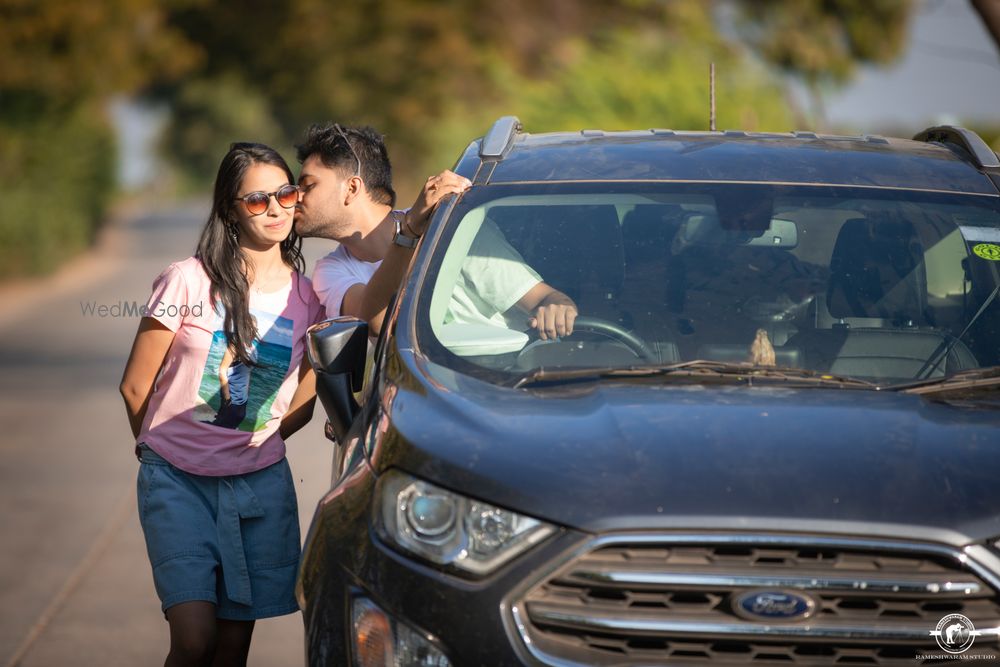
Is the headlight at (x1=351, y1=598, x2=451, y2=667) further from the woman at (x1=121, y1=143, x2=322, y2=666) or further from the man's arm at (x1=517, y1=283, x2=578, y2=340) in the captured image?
the woman at (x1=121, y1=143, x2=322, y2=666)

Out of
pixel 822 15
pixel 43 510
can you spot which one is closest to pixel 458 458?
pixel 43 510

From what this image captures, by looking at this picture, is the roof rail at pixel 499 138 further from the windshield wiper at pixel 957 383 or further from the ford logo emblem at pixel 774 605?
the ford logo emblem at pixel 774 605

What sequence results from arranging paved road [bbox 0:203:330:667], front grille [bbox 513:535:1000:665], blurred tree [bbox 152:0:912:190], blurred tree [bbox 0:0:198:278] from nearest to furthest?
front grille [bbox 513:535:1000:665]
paved road [bbox 0:203:330:667]
blurred tree [bbox 0:0:198:278]
blurred tree [bbox 152:0:912:190]

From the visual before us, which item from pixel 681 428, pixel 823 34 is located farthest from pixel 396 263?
pixel 823 34

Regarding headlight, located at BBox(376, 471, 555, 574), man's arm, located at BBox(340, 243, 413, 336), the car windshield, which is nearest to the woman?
man's arm, located at BBox(340, 243, 413, 336)

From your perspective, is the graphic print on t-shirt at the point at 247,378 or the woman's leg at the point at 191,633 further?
the graphic print on t-shirt at the point at 247,378

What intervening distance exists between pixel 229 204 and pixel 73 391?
905cm

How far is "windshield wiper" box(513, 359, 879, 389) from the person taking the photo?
11.3 feet

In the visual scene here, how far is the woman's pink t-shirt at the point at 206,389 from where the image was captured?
425 centimetres

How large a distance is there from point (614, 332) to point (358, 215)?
129 cm

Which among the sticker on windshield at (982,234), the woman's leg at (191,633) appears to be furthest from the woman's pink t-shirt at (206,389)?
the sticker on windshield at (982,234)

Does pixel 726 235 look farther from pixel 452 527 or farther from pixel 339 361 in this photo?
pixel 452 527

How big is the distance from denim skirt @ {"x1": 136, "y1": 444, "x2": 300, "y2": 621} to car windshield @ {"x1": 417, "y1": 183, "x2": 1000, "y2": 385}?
3.02ft

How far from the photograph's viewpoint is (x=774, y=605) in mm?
2791
